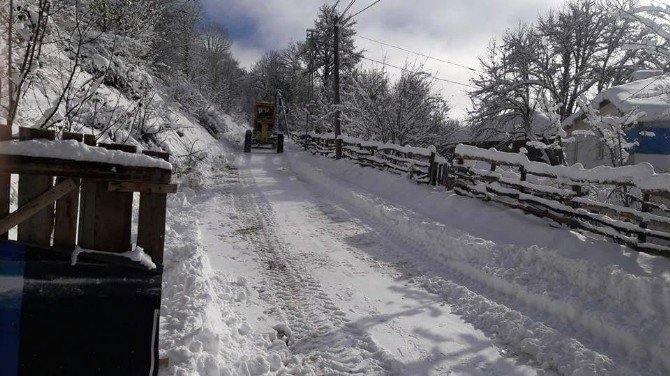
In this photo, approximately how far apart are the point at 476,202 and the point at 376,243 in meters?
3.48

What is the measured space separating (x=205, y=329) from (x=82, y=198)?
162 cm

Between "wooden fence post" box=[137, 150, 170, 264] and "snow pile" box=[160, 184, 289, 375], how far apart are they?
899 mm

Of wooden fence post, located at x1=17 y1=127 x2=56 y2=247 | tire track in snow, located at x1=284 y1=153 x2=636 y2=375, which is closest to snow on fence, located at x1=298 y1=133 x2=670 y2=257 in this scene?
tire track in snow, located at x1=284 y1=153 x2=636 y2=375

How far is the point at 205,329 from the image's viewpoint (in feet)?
11.8

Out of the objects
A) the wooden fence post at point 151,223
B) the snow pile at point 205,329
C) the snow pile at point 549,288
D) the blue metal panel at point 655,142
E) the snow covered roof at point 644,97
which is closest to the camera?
the wooden fence post at point 151,223

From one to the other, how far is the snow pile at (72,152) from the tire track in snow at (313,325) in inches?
87.6

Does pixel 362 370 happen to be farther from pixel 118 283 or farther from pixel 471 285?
pixel 471 285

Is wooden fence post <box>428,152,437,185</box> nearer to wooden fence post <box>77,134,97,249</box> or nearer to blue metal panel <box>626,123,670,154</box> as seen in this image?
blue metal panel <box>626,123,670,154</box>

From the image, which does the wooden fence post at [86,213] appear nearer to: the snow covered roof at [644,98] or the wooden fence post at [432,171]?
the snow covered roof at [644,98]

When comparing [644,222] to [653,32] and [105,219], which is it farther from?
[105,219]

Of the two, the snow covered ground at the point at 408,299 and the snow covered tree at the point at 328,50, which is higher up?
the snow covered tree at the point at 328,50

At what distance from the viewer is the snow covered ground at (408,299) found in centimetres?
377

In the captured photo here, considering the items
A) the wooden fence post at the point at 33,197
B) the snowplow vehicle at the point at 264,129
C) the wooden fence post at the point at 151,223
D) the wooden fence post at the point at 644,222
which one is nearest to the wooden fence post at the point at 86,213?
the wooden fence post at the point at 33,197

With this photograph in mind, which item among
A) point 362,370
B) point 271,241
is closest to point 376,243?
point 271,241
